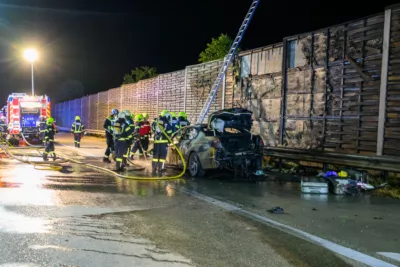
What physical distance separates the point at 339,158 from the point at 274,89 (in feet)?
15.0

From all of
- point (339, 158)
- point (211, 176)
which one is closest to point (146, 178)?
point (211, 176)

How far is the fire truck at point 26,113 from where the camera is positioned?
914 inches

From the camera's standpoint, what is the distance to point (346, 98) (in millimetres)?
11523

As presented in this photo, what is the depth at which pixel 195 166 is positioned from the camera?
11281 mm

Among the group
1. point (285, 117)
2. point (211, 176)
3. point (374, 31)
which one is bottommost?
point (211, 176)

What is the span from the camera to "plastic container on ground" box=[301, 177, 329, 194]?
8.94 meters

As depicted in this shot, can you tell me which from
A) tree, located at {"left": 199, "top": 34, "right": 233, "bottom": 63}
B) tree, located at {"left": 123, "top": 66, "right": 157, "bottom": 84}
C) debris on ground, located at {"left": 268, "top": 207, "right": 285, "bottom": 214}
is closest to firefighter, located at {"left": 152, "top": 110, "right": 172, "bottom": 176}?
debris on ground, located at {"left": 268, "top": 207, "right": 285, "bottom": 214}

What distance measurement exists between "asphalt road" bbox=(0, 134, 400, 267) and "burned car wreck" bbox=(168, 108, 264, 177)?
86 cm

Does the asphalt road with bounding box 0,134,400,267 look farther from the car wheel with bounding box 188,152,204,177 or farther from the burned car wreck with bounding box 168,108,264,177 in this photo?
the car wheel with bounding box 188,152,204,177

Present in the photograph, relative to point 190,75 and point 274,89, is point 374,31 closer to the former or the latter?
point 274,89

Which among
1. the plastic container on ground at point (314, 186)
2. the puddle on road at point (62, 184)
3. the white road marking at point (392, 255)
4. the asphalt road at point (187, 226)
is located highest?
the plastic container on ground at point (314, 186)

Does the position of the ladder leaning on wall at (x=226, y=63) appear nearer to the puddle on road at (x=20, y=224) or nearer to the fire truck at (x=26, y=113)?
the fire truck at (x=26, y=113)

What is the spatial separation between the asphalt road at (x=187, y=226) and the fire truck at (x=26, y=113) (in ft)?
47.7

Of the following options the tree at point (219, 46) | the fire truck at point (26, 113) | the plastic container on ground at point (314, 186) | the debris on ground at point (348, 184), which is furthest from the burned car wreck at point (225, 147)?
the fire truck at point (26, 113)
